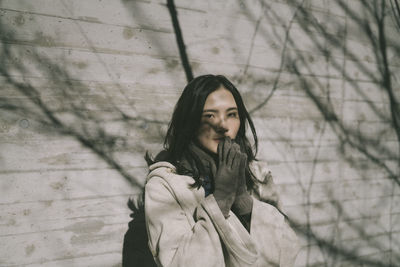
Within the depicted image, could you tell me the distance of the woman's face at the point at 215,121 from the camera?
154 cm

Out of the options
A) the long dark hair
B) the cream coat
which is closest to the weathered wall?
the long dark hair

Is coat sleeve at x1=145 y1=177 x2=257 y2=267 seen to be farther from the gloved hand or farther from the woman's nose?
the woman's nose

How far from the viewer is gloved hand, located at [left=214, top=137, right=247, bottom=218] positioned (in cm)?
137

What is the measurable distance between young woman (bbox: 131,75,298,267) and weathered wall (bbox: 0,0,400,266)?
0.49 metres

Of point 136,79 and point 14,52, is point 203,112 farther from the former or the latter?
point 14,52

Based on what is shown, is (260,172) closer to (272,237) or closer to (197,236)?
(272,237)

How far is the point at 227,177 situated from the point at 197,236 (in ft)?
0.98

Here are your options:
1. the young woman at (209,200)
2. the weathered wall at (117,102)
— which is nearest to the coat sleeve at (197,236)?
the young woman at (209,200)

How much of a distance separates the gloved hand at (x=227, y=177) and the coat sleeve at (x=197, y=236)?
1.7 inches

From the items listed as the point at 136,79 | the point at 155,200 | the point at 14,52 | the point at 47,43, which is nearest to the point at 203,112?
the point at 155,200

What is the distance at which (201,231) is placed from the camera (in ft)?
4.37

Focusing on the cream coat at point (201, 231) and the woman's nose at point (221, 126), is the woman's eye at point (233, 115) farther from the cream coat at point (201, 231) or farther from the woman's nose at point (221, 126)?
the cream coat at point (201, 231)

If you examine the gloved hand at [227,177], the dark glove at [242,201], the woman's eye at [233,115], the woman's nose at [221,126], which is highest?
the woman's eye at [233,115]

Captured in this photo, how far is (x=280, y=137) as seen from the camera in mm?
2479
